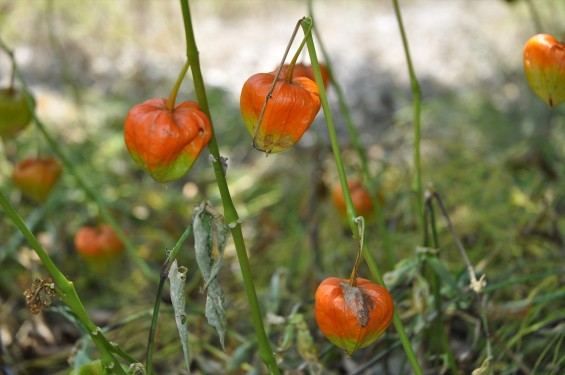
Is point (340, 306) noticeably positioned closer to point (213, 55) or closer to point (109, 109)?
point (109, 109)

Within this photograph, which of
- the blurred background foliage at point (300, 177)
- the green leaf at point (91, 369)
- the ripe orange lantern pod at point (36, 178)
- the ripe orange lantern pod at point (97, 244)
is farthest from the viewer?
the ripe orange lantern pod at point (97, 244)

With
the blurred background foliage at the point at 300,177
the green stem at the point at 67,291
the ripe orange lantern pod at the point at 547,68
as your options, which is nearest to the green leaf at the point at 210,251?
the green stem at the point at 67,291

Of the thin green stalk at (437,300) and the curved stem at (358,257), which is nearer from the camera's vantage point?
the curved stem at (358,257)

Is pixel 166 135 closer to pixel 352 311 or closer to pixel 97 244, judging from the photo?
pixel 352 311

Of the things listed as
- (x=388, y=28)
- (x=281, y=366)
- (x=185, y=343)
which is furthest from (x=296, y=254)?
(x=388, y=28)

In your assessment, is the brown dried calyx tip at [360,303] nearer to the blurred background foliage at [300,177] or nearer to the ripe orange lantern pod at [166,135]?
the ripe orange lantern pod at [166,135]

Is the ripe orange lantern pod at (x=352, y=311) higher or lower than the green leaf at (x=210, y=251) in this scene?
lower

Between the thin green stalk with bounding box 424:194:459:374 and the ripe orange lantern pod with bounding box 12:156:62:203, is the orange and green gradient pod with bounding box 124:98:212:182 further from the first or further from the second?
the ripe orange lantern pod with bounding box 12:156:62:203

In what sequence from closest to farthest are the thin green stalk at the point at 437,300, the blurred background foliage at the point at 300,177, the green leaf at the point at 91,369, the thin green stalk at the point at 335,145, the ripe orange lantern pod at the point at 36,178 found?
the thin green stalk at the point at 335,145
the green leaf at the point at 91,369
the thin green stalk at the point at 437,300
the blurred background foliage at the point at 300,177
the ripe orange lantern pod at the point at 36,178
